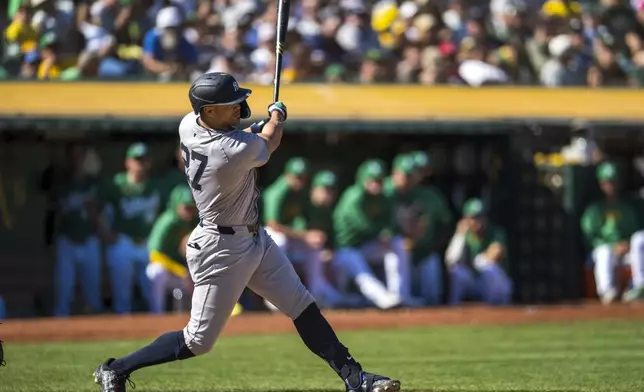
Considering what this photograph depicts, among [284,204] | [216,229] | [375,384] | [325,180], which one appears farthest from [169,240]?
[375,384]

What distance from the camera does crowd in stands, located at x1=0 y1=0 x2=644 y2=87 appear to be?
12.6 metres

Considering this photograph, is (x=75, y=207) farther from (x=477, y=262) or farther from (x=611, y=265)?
(x=611, y=265)

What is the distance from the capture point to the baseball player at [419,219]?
12.9 meters

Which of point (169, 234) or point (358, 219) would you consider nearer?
point (169, 234)

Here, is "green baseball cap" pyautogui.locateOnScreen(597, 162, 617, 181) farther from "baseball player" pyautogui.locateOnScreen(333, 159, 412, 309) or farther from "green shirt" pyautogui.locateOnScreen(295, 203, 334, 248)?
"green shirt" pyautogui.locateOnScreen(295, 203, 334, 248)

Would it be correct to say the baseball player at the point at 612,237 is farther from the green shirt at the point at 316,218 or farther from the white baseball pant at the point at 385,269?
the green shirt at the point at 316,218

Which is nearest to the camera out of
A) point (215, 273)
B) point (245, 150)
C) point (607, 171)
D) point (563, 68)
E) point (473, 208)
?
point (245, 150)

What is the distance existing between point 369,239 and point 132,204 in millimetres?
2416

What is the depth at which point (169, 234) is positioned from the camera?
479 inches

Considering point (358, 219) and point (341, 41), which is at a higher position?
point (341, 41)

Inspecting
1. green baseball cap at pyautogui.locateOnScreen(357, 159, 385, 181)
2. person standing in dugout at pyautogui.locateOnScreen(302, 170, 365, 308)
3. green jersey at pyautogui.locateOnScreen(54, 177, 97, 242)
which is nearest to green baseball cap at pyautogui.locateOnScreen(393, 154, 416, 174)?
green baseball cap at pyautogui.locateOnScreen(357, 159, 385, 181)

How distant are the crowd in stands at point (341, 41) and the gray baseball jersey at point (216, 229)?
6563 millimetres

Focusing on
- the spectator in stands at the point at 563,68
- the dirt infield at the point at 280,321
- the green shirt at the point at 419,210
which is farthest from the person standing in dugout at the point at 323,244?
the spectator in stands at the point at 563,68

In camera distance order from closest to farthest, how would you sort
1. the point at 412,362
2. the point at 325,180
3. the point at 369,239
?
the point at 412,362
the point at 325,180
the point at 369,239
